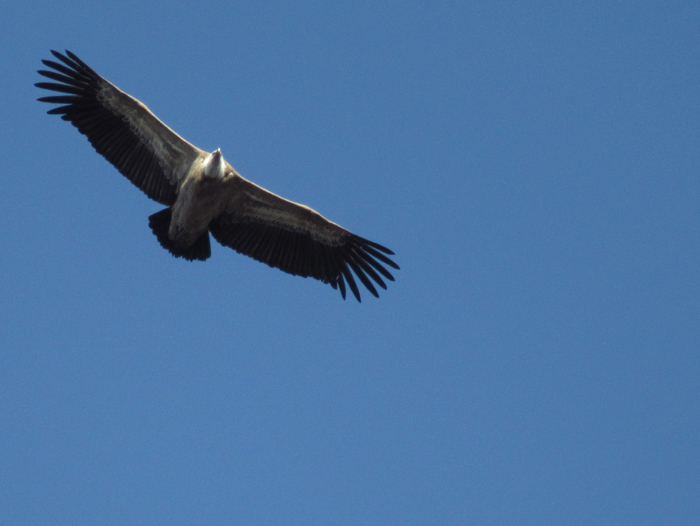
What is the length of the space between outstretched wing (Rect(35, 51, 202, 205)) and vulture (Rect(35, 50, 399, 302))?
0.02m

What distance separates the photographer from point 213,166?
14461 mm

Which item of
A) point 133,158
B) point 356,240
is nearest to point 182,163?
point 133,158

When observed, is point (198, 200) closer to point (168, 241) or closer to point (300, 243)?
point (168, 241)

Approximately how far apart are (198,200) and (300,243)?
1976mm

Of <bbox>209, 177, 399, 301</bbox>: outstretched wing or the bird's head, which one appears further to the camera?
<bbox>209, 177, 399, 301</bbox>: outstretched wing

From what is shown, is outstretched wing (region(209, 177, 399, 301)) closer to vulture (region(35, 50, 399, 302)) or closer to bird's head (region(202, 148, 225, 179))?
vulture (region(35, 50, 399, 302))

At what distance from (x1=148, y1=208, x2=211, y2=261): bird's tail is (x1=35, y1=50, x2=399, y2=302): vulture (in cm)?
2

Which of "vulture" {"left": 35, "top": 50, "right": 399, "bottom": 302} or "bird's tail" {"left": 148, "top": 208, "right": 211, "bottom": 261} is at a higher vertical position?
"vulture" {"left": 35, "top": 50, "right": 399, "bottom": 302}

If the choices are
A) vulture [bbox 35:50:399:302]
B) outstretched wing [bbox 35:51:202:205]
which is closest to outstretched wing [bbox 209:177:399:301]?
vulture [bbox 35:50:399:302]

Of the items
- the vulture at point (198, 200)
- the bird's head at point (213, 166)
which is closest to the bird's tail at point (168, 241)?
the vulture at point (198, 200)

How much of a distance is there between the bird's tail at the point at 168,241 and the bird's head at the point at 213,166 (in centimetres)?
113

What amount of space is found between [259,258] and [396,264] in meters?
2.21

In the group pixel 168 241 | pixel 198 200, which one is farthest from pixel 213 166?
pixel 168 241

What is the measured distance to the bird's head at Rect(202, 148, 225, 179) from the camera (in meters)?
14.5
